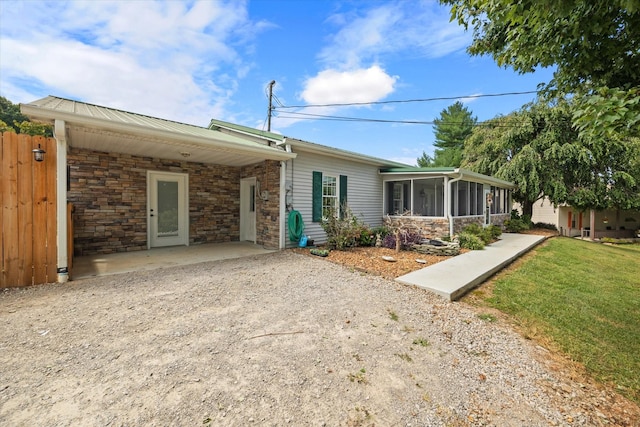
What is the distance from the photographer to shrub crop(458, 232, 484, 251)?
7.99 m

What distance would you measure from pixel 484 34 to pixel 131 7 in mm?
7277

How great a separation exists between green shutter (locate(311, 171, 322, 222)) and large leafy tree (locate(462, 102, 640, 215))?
41.5 feet

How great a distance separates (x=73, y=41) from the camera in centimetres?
716

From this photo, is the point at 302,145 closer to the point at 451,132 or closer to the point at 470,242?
the point at 470,242

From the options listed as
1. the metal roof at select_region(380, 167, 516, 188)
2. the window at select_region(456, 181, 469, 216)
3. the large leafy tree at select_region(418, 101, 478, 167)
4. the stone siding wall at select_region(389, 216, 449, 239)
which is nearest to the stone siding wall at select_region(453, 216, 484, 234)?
the window at select_region(456, 181, 469, 216)

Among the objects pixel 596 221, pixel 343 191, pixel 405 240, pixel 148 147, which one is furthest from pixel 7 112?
pixel 596 221

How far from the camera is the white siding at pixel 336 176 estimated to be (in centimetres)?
738

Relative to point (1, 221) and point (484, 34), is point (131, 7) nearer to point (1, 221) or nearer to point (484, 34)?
point (1, 221)

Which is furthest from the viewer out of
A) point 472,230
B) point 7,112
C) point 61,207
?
point 7,112

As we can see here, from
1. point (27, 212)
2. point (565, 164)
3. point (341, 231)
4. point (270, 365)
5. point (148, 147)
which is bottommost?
point (270, 365)

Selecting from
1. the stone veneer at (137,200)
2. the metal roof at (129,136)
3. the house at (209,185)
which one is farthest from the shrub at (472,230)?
the metal roof at (129,136)

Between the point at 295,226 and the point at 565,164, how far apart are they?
1564 centimetres

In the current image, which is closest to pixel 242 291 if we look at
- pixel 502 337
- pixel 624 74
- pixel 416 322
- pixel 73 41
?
pixel 416 322

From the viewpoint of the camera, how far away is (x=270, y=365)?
2.23 m
